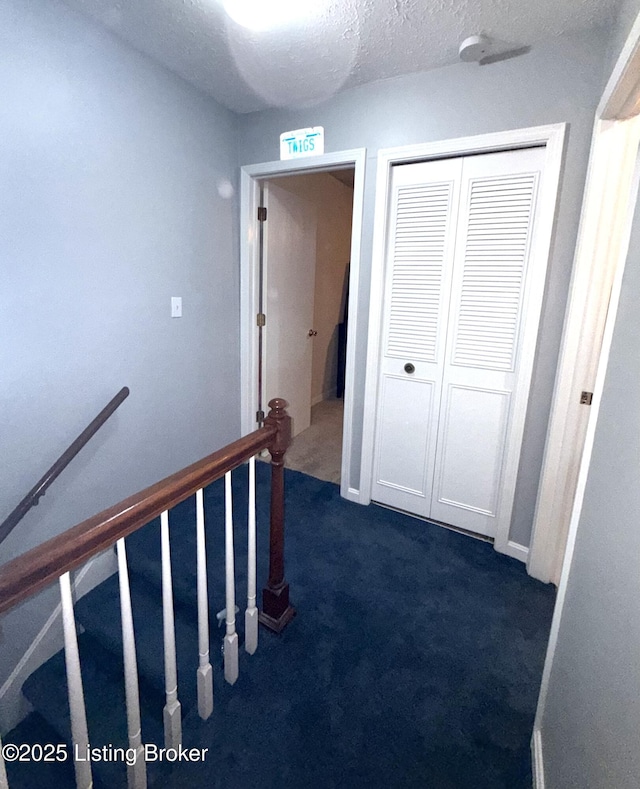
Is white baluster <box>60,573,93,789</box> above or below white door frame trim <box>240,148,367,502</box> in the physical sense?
below

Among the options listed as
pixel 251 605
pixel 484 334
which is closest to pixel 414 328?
pixel 484 334

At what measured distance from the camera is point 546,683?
45.9 inches

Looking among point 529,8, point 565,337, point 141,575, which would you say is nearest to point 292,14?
point 529,8

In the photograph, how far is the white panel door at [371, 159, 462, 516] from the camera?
1996 mm

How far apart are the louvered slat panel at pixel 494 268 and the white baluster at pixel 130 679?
5.73 ft

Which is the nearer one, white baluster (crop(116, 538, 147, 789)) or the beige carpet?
white baluster (crop(116, 538, 147, 789))

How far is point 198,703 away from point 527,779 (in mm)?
995

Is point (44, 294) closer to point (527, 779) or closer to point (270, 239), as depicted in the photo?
point (270, 239)

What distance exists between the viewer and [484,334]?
1.98 meters

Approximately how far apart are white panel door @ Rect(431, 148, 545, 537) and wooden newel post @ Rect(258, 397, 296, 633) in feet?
3.47

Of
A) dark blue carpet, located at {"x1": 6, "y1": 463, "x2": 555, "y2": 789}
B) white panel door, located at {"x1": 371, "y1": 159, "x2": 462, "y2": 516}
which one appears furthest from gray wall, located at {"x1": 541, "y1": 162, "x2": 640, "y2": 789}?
white panel door, located at {"x1": 371, "y1": 159, "x2": 462, "y2": 516}

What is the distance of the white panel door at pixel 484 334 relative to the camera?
181 centimetres

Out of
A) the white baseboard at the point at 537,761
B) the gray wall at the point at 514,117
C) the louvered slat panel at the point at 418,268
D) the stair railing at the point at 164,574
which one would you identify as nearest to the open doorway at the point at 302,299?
the gray wall at the point at 514,117

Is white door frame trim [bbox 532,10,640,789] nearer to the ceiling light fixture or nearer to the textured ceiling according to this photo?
the textured ceiling
